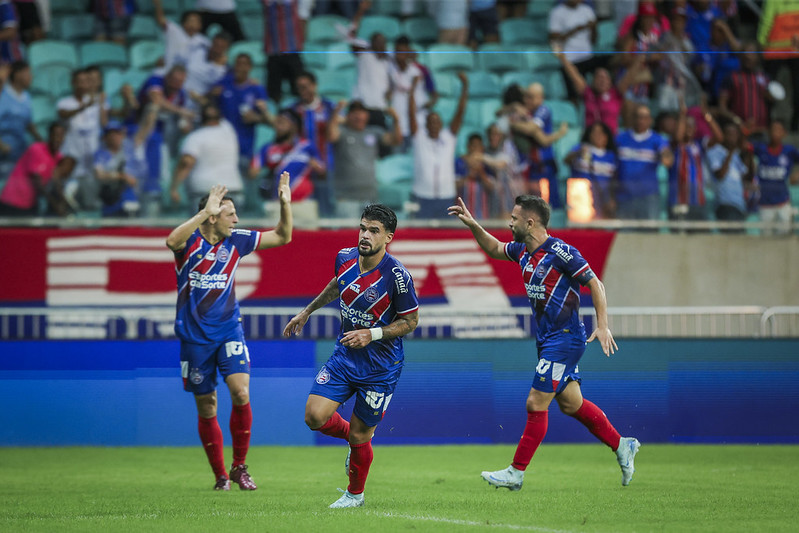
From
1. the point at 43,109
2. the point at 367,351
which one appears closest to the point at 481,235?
the point at 367,351

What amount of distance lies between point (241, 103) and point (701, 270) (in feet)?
21.3

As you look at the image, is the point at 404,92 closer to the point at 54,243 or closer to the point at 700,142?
the point at 700,142

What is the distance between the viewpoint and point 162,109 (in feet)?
46.5

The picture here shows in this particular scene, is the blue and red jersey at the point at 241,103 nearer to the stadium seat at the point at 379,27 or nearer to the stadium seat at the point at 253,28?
the stadium seat at the point at 253,28

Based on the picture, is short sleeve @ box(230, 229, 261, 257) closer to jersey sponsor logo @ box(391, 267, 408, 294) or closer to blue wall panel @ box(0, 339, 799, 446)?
jersey sponsor logo @ box(391, 267, 408, 294)

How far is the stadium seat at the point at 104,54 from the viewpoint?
15.5 m

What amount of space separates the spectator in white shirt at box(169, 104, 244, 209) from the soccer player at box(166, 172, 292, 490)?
5.01 metres

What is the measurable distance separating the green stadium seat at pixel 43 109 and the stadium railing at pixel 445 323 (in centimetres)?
289

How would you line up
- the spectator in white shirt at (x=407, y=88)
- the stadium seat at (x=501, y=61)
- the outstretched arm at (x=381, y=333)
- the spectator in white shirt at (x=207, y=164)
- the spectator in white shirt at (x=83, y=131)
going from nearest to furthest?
the outstretched arm at (x=381, y=333), the spectator in white shirt at (x=83, y=131), the spectator in white shirt at (x=207, y=164), the spectator in white shirt at (x=407, y=88), the stadium seat at (x=501, y=61)

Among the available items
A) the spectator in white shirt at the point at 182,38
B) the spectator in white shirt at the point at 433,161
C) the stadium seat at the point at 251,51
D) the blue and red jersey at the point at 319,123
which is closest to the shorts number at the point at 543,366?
the spectator in white shirt at the point at 433,161

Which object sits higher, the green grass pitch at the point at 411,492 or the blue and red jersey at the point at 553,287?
the blue and red jersey at the point at 553,287

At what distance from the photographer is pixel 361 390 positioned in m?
7.17

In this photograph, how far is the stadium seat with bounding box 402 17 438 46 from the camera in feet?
54.2

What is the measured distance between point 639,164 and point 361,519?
29.4ft
